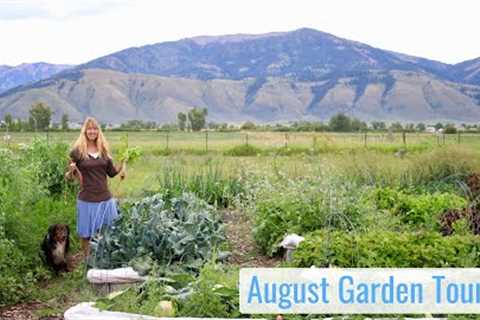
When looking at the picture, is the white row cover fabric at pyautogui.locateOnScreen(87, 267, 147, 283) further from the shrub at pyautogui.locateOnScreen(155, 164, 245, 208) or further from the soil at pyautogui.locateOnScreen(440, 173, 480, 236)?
the soil at pyautogui.locateOnScreen(440, 173, 480, 236)

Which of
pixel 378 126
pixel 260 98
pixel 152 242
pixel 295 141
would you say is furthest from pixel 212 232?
pixel 260 98

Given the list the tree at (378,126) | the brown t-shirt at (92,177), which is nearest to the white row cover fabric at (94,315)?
the brown t-shirt at (92,177)

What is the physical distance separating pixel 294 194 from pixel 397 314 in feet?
10.9

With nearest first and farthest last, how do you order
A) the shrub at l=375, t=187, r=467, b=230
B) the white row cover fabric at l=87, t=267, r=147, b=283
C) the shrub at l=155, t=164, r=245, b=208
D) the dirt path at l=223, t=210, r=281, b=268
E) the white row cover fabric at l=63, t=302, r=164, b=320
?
the white row cover fabric at l=63, t=302, r=164, b=320, the white row cover fabric at l=87, t=267, r=147, b=283, the dirt path at l=223, t=210, r=281, b=268, the shrub at l=375, t=187, r=467, b=230, the shrub at l=155, t=164, r=245, b=208

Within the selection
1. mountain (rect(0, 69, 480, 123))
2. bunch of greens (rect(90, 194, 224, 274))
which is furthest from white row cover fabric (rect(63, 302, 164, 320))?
mountain (rect(0, 69, 480, 123))

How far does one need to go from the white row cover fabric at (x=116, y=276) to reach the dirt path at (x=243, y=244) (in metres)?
1.40

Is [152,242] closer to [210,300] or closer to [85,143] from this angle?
[85,143]

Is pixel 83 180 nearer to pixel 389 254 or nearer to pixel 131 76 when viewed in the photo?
pixel 389 254

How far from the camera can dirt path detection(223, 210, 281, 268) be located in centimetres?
696

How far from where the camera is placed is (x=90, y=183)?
270 inches

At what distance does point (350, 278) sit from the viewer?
4.72m

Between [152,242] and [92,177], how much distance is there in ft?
3.67

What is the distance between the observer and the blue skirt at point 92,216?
6.75 meters

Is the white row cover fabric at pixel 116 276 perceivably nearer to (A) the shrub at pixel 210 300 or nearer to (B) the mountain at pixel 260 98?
(A) the shrub at pixel 210 300
